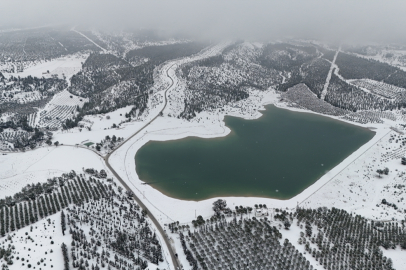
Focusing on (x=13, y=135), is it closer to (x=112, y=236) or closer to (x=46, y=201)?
(x=46, y=201)

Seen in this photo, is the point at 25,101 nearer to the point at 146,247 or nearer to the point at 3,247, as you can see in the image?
the point at 3,247

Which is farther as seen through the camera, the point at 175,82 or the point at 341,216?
the point at 175,82

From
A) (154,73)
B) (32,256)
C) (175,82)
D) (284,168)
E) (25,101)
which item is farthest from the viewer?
(154,73)

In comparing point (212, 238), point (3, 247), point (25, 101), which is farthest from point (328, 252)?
point (25, 101)

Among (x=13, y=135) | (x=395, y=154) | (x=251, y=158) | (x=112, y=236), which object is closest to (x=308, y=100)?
(x=395, y=154)

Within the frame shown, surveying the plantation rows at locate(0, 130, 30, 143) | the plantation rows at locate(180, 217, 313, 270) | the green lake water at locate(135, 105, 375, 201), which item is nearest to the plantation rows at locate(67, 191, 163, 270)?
the plantation rows at locate(180, 217, 313, 270)

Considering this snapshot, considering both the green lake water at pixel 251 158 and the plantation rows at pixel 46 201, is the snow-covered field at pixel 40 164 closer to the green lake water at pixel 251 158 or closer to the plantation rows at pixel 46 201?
the plantation rows at pixel 46 201

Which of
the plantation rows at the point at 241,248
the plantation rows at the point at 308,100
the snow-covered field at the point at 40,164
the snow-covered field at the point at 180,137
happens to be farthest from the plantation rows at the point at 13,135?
the plantation rows at the point at 308,100
